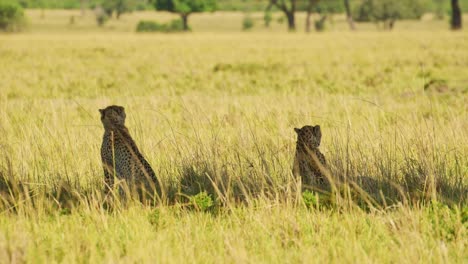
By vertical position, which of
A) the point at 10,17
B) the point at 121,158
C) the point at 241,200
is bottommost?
the point at 10,17

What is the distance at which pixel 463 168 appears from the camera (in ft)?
21.8

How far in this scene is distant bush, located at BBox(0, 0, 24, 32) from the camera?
85.1 metres

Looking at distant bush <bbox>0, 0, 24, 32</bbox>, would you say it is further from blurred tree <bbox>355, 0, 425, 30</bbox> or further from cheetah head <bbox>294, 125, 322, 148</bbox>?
cheetah head <bbox>294, 125, 322, 148</bbox>

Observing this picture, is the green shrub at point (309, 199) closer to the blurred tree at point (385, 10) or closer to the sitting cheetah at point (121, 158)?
the sitting cheetah at point (121, 158)

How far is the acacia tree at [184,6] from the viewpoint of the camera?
94.7 meters

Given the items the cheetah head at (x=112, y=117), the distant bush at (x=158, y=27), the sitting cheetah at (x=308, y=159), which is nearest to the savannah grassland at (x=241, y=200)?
the sitting cheetah at (x=308, y=159)

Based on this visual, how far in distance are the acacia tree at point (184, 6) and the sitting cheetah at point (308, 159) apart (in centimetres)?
8951

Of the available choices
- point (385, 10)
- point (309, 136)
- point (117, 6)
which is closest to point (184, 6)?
point (385, 10)

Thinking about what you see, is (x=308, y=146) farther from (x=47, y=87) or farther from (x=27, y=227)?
(x=47, y=87)

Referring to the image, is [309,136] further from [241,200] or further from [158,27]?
[158,27]

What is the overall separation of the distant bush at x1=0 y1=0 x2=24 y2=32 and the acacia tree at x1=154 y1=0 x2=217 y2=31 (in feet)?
56.9

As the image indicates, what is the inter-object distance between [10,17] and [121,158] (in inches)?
3333

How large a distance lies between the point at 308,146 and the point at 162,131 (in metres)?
3.94

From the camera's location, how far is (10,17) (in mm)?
85750
